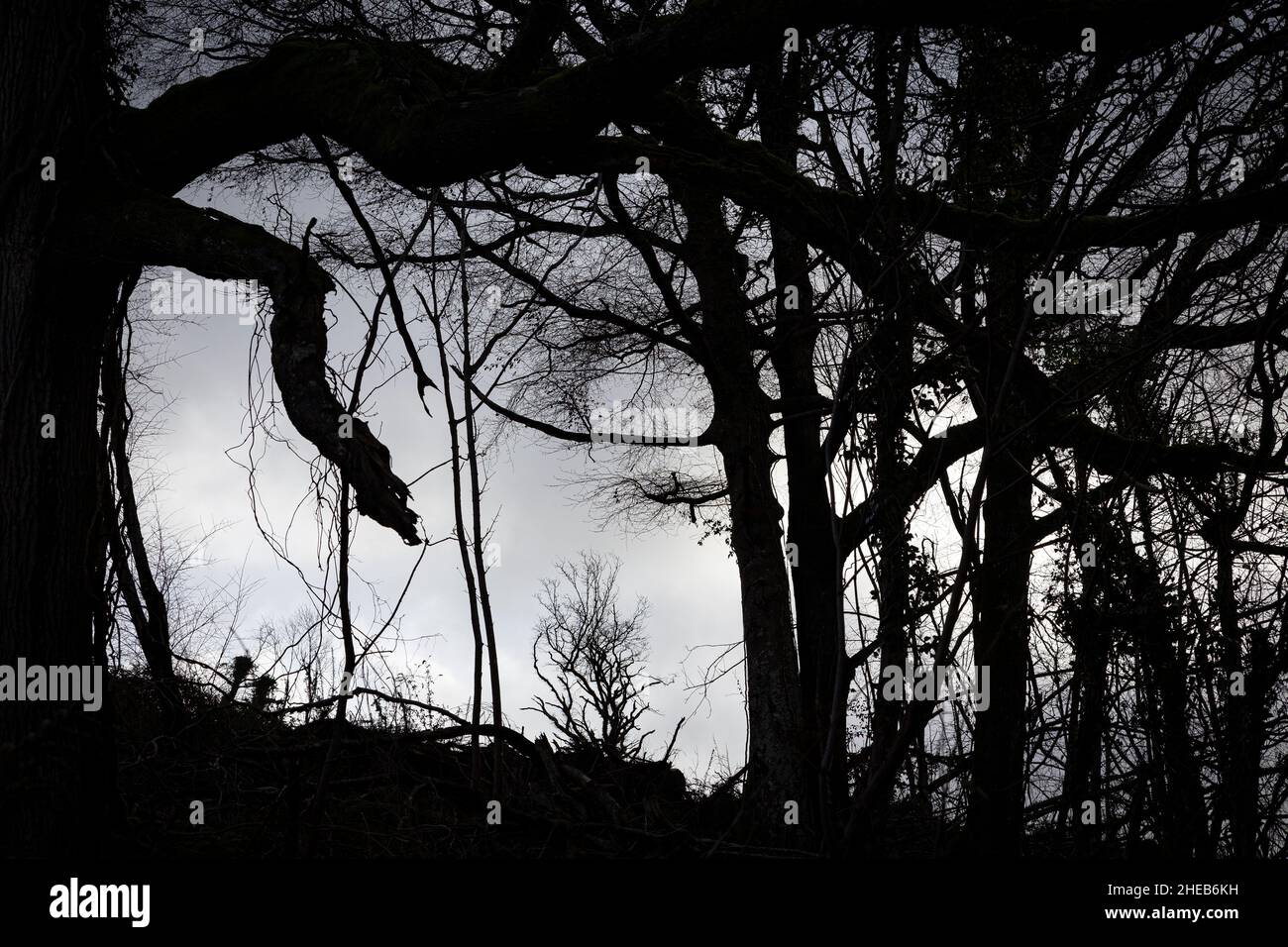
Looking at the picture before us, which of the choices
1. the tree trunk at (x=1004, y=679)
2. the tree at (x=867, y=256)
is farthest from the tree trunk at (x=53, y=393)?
the tree trunk at (x=1004, y=679)

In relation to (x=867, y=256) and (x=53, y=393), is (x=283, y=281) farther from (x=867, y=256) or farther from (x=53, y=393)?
(x=867, y=256)

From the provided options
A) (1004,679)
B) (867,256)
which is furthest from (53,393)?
(1004,679)

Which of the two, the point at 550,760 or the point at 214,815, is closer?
the point at 214,815

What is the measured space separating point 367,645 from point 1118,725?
2981 millimetres

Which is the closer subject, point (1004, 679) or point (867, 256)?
point (867, 256)

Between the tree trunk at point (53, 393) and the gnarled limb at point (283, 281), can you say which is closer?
the gnarled limb at point (283, 281)

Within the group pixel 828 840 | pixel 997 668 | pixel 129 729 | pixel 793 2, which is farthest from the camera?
pixel 129 729

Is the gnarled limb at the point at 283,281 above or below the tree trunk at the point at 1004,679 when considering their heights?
above

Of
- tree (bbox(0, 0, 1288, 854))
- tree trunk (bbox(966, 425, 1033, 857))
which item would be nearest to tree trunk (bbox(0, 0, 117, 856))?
tree (bbox(0, 0, 1288, 854))

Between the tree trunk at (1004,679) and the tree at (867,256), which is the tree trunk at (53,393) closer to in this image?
the tree at (867,256)
